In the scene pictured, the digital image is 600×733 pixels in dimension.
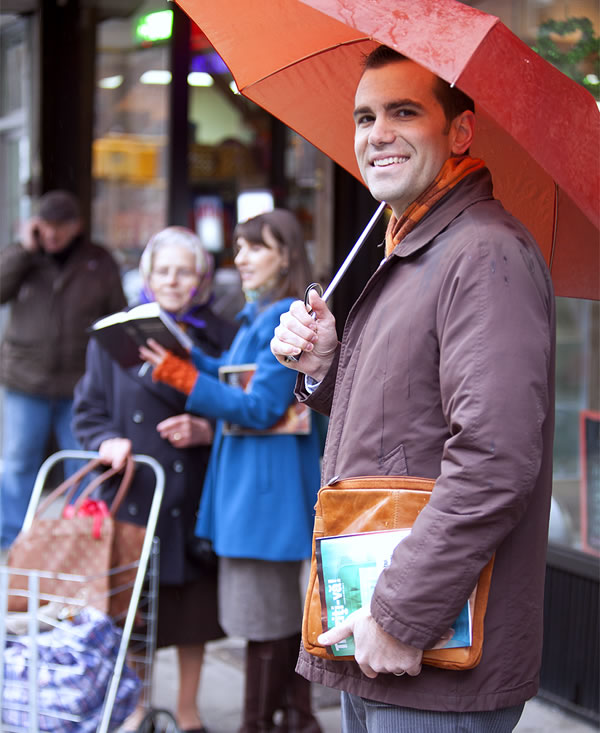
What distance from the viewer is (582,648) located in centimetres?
409

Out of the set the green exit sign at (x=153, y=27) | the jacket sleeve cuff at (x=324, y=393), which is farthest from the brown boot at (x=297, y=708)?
the green exit sign at (x=153, y=27)

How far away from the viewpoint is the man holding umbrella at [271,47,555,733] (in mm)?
1682

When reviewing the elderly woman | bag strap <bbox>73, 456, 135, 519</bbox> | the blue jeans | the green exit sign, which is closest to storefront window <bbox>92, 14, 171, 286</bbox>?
the green exit sign

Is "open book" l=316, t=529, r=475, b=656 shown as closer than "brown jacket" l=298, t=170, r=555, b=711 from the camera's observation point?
No

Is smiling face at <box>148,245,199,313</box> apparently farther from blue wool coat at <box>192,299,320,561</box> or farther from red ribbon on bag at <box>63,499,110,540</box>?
red ribbon on bag at <box>63,499,110,540</box>

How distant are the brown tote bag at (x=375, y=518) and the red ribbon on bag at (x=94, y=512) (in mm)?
1428

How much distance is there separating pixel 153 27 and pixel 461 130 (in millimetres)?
6188

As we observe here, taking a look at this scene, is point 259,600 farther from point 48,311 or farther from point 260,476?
point 48,311

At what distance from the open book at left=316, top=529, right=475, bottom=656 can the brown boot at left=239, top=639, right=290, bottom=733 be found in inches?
71.6

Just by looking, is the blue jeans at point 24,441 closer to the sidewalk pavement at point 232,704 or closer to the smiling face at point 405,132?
the sidewalk pavement at point 232,704

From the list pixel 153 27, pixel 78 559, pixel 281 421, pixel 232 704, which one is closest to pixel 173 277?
pixel 281 421

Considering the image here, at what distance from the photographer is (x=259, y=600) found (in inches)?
139

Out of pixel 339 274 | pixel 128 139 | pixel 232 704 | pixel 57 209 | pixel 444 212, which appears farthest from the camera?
pixel 128 139

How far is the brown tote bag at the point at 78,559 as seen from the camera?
10.2ft
